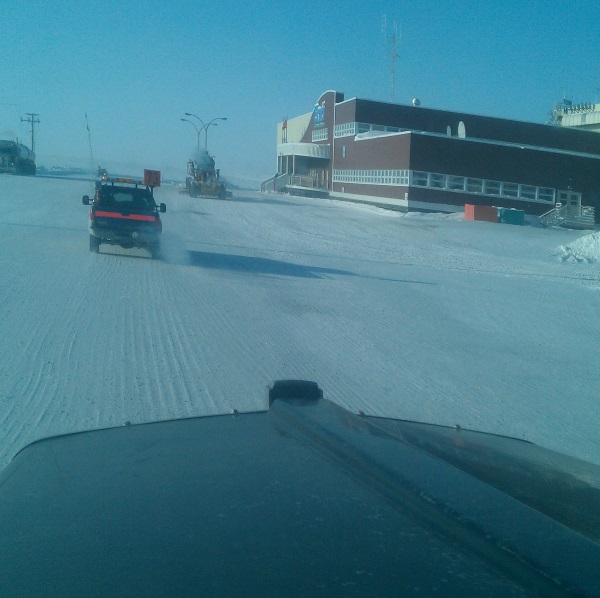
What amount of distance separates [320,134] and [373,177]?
17.0 m

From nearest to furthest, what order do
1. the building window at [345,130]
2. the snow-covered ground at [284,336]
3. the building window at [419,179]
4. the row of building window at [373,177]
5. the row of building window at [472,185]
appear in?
the snow-covered ground at [284,336] < the building window at [419,179] < the row of building window at [472,185] < the row of building window at [373,177] < the building window at [345,130]

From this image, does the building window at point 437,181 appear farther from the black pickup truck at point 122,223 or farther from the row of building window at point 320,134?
the black pickup truck at point 122,223

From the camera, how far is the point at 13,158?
210 feet

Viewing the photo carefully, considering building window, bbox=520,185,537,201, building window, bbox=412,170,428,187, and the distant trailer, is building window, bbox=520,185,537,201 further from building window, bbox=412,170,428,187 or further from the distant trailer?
the distant trailer

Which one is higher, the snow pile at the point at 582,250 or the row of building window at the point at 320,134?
the row of building window at the point at 320,134

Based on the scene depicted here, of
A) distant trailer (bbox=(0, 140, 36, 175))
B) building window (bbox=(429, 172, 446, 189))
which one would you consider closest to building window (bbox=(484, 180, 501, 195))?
building window (bbox=(429, 172, 446, 189))

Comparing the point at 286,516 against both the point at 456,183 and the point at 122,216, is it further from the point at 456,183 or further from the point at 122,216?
the point at 456,183

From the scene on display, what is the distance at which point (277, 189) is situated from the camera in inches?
2741

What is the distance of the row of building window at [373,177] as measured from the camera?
48750 millimetres

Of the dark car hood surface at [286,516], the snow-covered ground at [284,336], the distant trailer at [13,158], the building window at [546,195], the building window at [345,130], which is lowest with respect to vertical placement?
the snow-covered ground at [284,336]

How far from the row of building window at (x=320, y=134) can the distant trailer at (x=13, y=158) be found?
96.8 feet

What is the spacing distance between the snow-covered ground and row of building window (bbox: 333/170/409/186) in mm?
25592

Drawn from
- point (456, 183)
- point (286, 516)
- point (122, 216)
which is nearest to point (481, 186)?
point (456, 183)

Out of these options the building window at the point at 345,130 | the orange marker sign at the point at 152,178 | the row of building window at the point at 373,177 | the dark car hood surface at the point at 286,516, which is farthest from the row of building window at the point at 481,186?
the dark car hood surface at the point at 286,516
